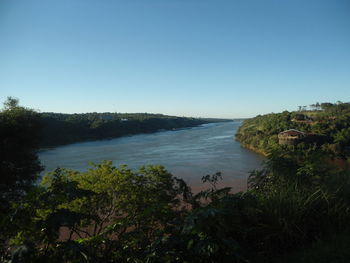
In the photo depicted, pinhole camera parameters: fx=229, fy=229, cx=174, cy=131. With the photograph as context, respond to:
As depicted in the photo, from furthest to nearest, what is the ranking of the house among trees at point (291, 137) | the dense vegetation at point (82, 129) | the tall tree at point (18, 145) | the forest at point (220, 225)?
1. the dense vegetation at point (82, 129)
2. the house among trees at point (291, 137)
3. the tall tree at point (18, 145)
4. the forest at point (220, 225)

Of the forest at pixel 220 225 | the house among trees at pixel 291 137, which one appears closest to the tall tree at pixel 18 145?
the forest at pixel 220 225

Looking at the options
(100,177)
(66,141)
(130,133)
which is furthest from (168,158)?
(130,133)

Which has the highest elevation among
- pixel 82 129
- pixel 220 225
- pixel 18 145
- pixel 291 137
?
pixel 82 129

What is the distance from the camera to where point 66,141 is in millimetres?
45844

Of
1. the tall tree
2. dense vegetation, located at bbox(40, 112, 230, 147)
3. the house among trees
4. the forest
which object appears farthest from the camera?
dense vegetation, located at bbox(40, 112, 230, 147)

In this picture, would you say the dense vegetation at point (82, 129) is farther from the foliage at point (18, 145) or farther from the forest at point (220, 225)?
the forest at point (220, 225)

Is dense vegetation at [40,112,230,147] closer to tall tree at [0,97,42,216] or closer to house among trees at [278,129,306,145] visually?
tall tree at [0,97,42,216]

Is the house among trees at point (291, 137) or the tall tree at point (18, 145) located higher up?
the tall tree at point (18, 145)

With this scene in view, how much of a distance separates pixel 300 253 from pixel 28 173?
1212cm

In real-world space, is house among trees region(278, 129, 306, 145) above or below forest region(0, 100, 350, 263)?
below

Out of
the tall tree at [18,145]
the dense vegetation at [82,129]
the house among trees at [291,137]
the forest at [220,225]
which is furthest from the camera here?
the dense vegetation at [82,129]

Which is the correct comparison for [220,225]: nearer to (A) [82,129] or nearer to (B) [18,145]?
(B) [18,145]

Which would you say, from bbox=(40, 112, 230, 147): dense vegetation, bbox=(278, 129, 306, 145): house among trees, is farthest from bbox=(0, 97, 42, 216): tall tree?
bbox=(40, 112, 230, 147): dense vegetation

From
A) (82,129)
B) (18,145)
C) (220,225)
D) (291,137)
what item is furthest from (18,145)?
(82,129)
